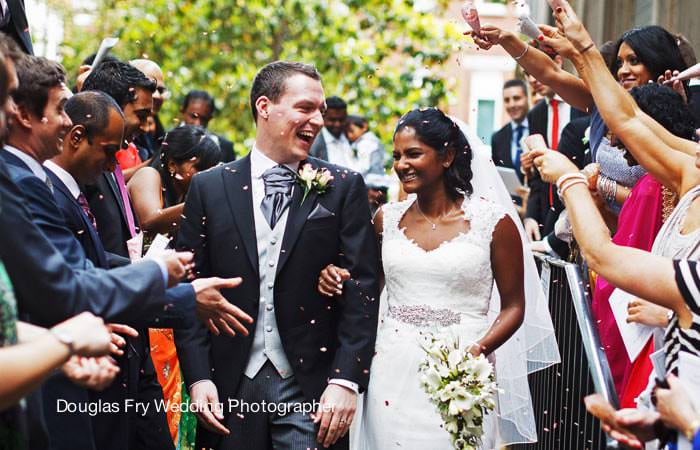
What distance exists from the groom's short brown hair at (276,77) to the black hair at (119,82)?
1215 millimetres

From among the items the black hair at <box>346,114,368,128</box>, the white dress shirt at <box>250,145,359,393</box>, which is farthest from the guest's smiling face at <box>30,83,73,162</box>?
the black hair at <box>346,114,368,128</box>

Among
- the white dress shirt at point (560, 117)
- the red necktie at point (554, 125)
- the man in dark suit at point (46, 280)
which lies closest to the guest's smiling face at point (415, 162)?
the man in dark suit at point (46, 280)

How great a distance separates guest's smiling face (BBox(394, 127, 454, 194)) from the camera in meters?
5.89

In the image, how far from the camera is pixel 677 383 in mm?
3490

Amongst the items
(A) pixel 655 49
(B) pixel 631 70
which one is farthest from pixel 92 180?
(A) pixel 655 49

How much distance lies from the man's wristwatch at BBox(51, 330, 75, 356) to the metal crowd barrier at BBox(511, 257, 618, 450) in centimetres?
287

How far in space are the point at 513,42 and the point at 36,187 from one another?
301cm

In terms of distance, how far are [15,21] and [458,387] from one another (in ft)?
11.5

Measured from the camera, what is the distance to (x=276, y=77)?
551 centimetres

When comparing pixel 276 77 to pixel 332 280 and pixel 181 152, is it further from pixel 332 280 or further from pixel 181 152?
pixel 181 152

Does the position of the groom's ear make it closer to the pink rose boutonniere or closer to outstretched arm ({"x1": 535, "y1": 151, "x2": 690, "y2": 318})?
the pink rose boutonniere

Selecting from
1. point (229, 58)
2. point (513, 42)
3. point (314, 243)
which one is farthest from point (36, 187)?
point (229, 58)

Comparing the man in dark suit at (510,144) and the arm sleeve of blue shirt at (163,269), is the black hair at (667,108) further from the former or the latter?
the man in dark suit at (510,144)

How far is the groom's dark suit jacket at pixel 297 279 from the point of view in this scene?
512 cm
